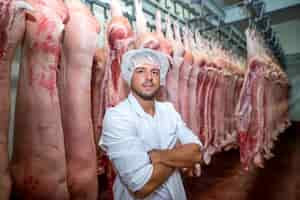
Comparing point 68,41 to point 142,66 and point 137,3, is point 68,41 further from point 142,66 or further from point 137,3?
point 137,3

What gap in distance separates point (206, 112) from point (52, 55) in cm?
106

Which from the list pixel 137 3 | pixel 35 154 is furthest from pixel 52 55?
pixel 137 3

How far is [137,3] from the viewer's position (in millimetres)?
1161

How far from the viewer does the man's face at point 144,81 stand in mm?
882

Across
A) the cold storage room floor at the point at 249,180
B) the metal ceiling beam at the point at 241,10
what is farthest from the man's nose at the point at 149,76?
the metal ceiling beam at the point at 241,10

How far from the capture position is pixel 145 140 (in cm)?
85

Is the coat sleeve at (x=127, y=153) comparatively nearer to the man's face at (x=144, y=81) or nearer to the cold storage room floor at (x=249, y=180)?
the man's face at (x=144, y=81)

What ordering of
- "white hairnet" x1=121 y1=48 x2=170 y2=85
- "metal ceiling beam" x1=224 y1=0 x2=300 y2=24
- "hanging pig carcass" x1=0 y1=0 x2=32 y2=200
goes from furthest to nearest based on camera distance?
1. "metal ceiling beam" x1=224 y1=0 x2=300 y2=24
2. "white hairnet" x1=121 y1=48 x2=170 y2=85
3. "hanging pig carcass" x1=0 y1=0 x2=32 y2=200

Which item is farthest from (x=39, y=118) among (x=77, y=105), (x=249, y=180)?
(x=249, y=180)

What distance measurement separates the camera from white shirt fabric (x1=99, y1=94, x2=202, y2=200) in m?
0.79

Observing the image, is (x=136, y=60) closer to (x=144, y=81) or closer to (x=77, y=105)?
(x=144, y=81)

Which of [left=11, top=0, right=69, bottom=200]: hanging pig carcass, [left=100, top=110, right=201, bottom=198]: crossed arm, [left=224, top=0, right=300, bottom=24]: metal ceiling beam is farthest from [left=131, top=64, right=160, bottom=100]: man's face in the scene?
[left=224, top=0, right=300, bottom=24]: metal ceiling beam

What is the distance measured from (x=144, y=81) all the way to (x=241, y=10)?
1473 mm

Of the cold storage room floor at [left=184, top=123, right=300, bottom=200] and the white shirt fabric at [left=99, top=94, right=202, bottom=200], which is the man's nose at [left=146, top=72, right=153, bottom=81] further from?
the cold storage room floor at [left=184, top=123, right=300, bottom=200]
